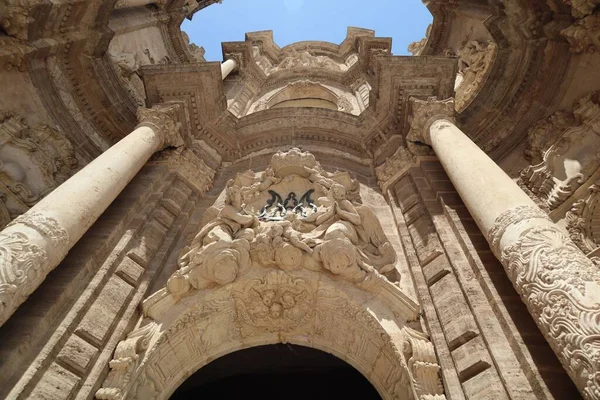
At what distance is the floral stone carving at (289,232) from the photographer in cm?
629

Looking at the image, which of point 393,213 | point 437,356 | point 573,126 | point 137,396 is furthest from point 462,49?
point 137,396

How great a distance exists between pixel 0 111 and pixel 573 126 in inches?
397

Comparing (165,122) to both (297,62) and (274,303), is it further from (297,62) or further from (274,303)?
(297,62)

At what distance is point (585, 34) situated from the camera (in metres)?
7.97

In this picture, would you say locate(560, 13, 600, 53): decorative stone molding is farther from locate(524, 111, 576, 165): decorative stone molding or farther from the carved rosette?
the carved rosette

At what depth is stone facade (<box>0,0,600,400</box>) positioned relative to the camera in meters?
4.82

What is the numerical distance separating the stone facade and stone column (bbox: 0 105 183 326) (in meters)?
0.03

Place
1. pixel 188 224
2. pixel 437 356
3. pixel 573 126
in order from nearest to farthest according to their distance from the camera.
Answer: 1. pixel 437 356
2. pixel 573 126
3. pixel 188 224

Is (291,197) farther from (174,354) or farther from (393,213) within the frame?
(174,354)

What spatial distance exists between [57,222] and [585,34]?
345 inches

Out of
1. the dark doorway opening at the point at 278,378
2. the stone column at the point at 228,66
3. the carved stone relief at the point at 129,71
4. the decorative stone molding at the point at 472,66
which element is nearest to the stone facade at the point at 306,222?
the dark doorway opening at the point at 278,378

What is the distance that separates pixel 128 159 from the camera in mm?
7516

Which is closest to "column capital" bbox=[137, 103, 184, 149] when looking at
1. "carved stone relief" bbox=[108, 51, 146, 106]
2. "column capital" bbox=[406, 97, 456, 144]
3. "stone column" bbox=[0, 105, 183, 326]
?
"stone column" bbox=[0, 105, 183, 326]

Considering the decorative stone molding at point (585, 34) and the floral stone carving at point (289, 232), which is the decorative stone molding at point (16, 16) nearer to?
the floral stone carving at point (289, 232)
